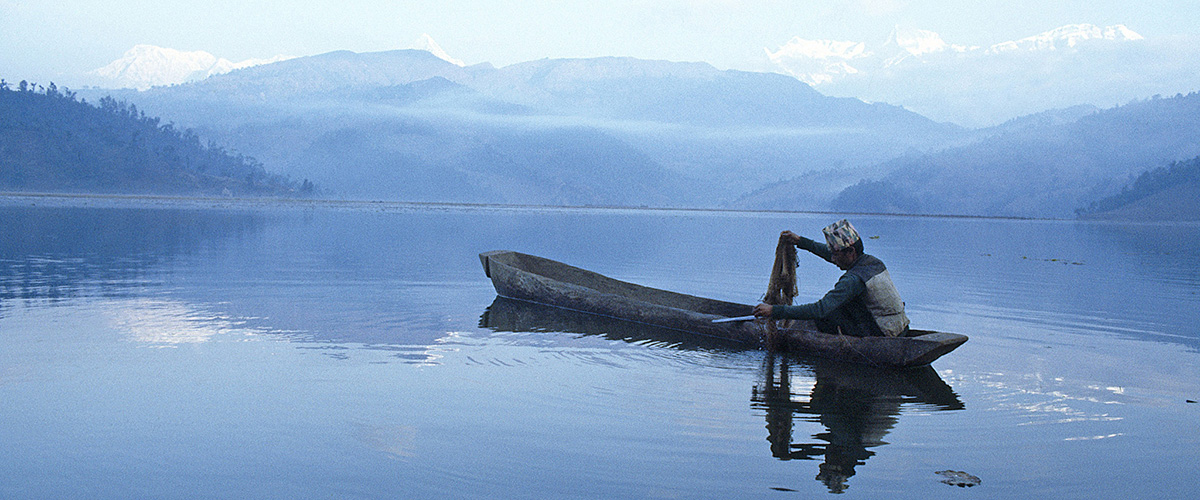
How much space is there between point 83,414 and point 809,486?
20.6 ft

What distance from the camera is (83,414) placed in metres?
8.05

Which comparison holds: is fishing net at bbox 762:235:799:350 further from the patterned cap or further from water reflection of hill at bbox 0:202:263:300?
water reflection of hill at bbox 0:202:263:300

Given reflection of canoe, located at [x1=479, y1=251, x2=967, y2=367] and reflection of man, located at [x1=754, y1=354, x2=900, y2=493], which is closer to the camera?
reflection of man, located at [x1=754, y1=354, x2=900, y2=493]

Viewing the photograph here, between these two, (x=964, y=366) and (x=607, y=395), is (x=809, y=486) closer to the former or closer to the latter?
(x=607, y=395)

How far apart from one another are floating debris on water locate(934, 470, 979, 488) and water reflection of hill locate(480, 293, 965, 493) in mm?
656

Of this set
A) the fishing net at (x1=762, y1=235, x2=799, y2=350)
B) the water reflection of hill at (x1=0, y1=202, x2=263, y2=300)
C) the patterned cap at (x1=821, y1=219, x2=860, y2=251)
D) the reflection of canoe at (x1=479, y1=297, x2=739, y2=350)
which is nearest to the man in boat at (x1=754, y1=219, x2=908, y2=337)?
the patterned cap at (x1=821, y1=219, x2=860, y2=251)

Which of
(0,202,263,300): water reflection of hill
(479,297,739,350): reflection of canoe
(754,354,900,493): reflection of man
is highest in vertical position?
(0,202,263,300): water reflection of hill

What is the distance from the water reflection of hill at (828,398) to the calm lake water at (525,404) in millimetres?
43

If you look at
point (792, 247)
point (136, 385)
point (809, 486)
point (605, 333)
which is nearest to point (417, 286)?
point (605, 333)

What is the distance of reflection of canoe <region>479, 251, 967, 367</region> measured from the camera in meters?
11.1

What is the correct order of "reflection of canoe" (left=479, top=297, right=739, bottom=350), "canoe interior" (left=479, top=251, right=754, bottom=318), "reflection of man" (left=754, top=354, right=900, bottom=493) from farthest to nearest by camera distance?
"canoe interior" (left=479, top=251, right=754, bottom=318)
"reflection of canoe" (left=479, top=297, right=739, bottom=350)
"reflection of man" (left=754, top=354, right=900, bottom=493)

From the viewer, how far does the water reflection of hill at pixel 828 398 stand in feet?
25.4

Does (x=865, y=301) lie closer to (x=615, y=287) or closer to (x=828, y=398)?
(x=828, y=398)

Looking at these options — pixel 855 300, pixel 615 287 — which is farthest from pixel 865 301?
pixel 615 287
